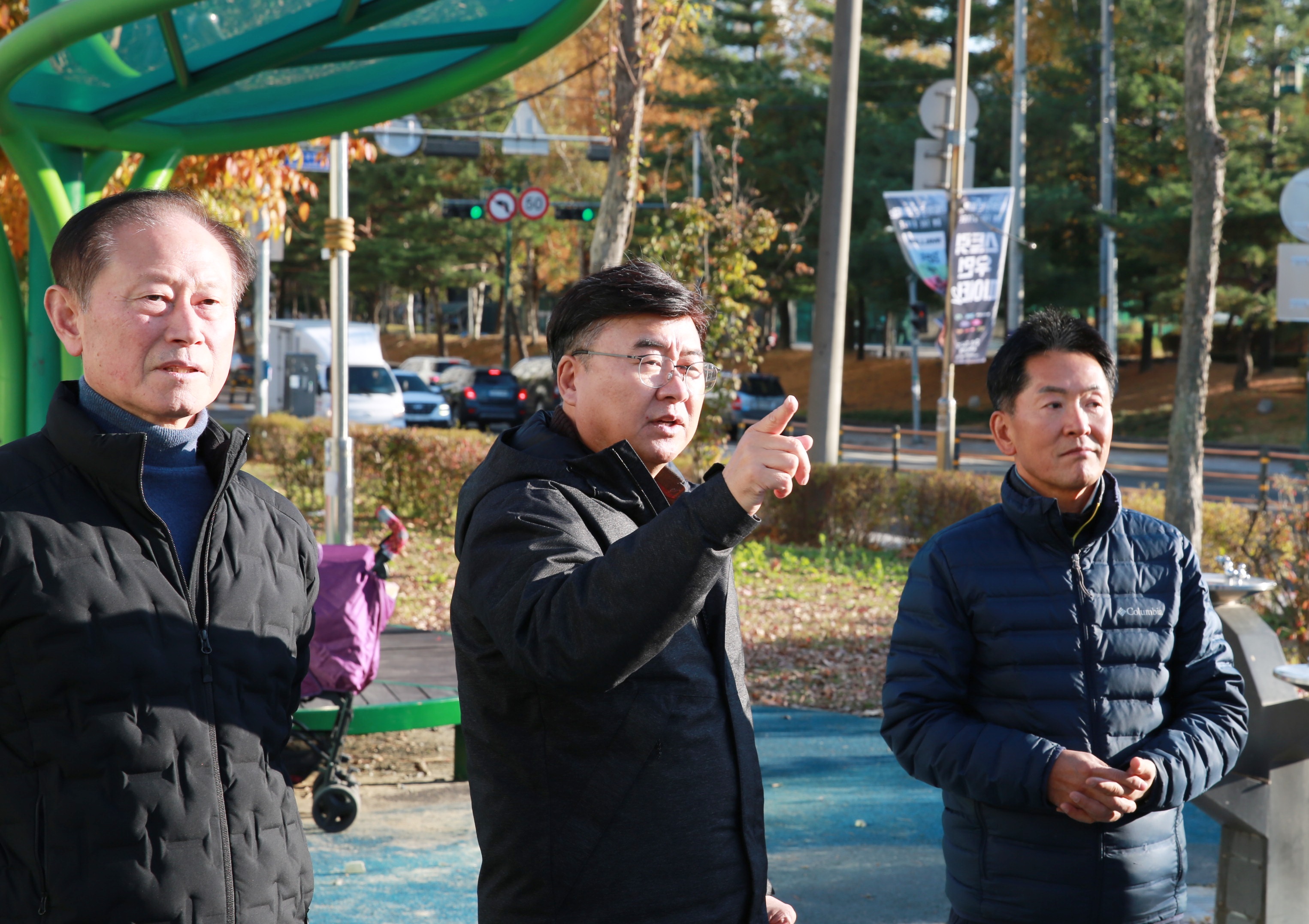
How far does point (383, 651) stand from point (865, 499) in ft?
21.4

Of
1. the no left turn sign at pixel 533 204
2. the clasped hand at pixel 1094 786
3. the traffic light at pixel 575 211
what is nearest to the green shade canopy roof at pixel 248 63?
the clasped hand at pixel 1094 786

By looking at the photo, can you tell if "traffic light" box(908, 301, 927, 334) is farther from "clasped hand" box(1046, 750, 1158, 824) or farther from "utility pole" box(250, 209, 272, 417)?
"clasped hand" box(1046, 750, 1158, 824)

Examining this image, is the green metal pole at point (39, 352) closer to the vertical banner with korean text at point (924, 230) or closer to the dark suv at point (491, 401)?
the vertical banner with korean text at point (924, 230)

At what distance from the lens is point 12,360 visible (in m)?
4.92

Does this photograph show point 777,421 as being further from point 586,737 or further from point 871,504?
point 871,504

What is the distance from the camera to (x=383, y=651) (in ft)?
22.6

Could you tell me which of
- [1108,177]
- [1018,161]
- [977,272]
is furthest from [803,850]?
[1108,177]

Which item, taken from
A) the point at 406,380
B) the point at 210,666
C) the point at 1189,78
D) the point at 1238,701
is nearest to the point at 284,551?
the point at 210,666

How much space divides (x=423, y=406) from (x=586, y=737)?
29.6 meters

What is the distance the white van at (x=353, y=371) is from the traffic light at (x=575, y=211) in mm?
4607

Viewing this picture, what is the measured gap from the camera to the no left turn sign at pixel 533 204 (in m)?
24.7

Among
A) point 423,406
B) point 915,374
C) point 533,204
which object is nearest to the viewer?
point 533,204

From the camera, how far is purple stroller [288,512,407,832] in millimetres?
4895

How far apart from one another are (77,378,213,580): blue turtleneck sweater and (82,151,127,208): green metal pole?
10.1 ft
